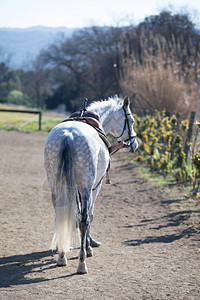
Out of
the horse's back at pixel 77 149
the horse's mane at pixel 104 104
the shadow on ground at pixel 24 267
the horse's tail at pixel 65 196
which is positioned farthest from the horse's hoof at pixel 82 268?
the horse's mane at pixel 104 104

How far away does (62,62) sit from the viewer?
39938 millimetres

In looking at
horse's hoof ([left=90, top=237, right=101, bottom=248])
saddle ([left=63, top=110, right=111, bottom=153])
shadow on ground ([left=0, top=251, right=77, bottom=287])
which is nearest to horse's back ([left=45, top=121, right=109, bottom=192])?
saddle ([left=63, top=110, right=111, bottom=153])

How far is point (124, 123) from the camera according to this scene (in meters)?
6.01

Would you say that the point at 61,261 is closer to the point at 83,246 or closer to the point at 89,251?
the point at 83,246

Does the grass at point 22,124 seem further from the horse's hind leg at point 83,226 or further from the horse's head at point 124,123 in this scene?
the horse's hind leg at point 83,226

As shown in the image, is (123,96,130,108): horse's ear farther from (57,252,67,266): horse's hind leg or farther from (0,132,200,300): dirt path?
(57,252,67,266): horse's hind leg

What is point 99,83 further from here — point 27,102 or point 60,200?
point 60,200

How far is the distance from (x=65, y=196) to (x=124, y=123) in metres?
1.91

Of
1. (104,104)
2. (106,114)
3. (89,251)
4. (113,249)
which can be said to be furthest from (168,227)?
(104,104)

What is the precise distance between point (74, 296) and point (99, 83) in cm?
2975

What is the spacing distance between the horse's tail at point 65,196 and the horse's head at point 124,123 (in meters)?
1.66

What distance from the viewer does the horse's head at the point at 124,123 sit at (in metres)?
5.93

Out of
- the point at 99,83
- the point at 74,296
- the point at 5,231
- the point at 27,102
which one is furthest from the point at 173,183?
the point at 27,102

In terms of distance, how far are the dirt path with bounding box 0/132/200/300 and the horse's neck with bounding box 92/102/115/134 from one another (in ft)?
4.73
